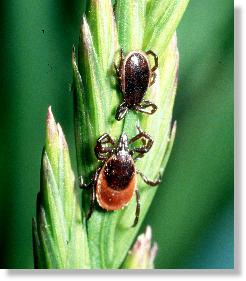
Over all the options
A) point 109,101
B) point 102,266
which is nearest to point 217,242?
point 102,266

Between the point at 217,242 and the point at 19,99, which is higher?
the point at 19,99

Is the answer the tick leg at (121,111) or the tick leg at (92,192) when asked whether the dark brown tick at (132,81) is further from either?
the tick leg at (92,192)

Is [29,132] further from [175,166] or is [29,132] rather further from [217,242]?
[217,242]

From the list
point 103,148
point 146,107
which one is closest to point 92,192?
point 103,148

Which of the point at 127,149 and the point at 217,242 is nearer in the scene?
the point at 127,149

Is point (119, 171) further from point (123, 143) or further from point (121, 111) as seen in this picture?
point (121, 111)

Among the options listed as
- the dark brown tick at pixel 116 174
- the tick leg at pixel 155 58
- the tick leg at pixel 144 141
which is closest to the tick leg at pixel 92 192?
the dark brown tick at pixel 116 174

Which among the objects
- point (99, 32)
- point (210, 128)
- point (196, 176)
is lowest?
point (196, 176)

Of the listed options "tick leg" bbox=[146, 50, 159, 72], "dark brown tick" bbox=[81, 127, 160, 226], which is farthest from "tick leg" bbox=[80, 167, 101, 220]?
"tick leg" bbox=[146, 50, 159, 72]

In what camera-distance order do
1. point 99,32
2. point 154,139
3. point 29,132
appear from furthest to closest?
point 29,132
point 154,139
point 99,32

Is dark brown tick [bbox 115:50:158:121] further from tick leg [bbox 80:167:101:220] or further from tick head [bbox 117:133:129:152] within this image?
tick leg [bbox 80:167:101:220]
